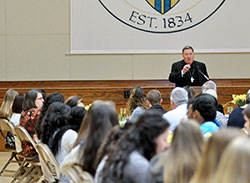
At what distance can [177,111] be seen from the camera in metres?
5.21

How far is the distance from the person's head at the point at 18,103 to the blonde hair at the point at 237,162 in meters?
5.36

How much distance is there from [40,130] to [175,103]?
4.86ft

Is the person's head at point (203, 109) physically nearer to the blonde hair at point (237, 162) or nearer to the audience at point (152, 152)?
the audience at point (152, 152)

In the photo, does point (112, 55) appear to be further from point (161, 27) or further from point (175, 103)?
point (175, 103)

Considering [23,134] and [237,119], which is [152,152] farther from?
[23,134]

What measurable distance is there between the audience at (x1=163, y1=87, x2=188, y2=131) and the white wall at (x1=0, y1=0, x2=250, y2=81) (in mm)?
5073

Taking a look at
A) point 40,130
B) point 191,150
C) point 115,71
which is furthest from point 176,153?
point 115,71

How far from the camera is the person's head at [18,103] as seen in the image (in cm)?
706

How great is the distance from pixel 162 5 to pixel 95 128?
766 centimetres

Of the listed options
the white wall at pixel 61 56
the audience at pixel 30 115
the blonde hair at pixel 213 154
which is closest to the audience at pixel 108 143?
the blonde hair at pixel 213 154

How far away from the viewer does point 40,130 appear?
17.0 feet

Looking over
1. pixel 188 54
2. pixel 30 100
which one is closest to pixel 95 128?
pixel 30 100

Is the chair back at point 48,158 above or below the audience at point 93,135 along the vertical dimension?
below

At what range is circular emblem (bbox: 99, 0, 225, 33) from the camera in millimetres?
10594
